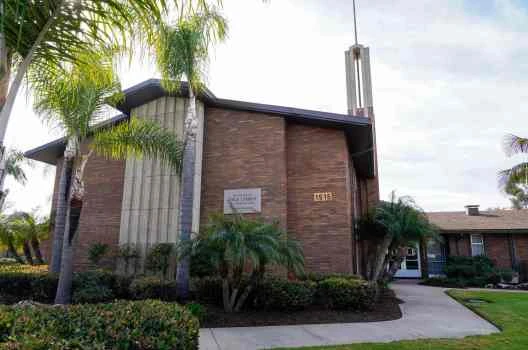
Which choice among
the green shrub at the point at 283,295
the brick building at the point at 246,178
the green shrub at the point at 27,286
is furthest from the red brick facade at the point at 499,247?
the green shrub at the point at 27,286

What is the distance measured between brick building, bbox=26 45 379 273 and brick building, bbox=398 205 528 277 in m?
9.67

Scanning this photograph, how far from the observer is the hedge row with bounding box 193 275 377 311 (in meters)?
8.55

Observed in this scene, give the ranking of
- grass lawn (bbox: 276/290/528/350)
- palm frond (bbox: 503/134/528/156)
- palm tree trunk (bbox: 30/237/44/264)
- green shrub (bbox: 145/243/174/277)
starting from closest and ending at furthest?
1. grass lawn (bbox: 276/290/528/350)
2. green shrub (bbox: 145/243/174/277)
3. palm frond (bbox: 503/134/528/156)
4. palm tree trunk (bbox: 30/237/44/264)

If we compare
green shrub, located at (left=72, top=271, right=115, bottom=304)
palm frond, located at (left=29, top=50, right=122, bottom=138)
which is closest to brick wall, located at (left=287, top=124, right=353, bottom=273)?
green shrub, located at (left=72, top=271, right=115, bottom=304)

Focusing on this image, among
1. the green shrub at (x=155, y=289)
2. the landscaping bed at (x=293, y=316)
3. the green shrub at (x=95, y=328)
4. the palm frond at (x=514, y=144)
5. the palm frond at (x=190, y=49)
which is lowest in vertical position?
the landscaping bed at (x=293, y=316)

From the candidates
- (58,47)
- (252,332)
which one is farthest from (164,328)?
(58,47)

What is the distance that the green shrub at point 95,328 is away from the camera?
3605 millimetres

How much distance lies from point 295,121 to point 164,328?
9267 millimetres

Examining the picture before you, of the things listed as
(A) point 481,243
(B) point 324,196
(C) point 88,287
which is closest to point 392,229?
(B) point 324,196

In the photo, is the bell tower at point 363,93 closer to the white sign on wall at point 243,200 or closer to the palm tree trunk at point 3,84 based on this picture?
the white sign on wall at point 243,200

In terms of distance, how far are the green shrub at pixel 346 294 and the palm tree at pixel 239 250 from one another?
44.8 inches

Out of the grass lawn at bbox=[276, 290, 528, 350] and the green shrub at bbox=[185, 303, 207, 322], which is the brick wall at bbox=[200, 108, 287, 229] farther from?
the grass lawn at bbox=[276, 290, 528, 350]

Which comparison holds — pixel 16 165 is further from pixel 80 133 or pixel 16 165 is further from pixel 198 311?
pixel 198 311

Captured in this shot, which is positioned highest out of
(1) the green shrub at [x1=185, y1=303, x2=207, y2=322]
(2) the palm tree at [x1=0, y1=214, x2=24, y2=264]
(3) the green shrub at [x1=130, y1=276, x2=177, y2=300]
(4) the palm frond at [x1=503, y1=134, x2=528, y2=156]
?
(4) the palm frond at [x1=503, y1=134, x2=528, y2=156]
